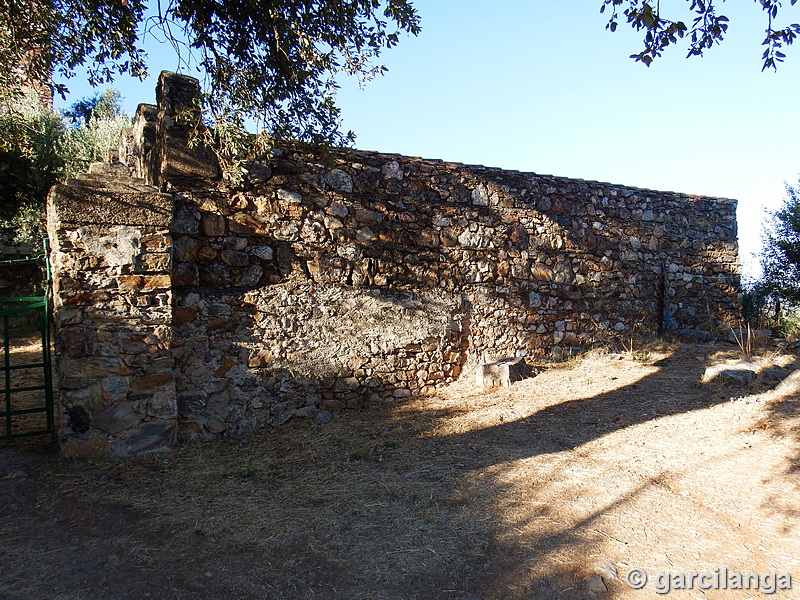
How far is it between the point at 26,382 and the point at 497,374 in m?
5.92

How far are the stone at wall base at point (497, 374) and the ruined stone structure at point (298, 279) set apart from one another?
256 millimetres

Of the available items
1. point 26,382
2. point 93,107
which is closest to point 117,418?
point 26,382

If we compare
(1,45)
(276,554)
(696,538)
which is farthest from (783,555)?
(1,45)

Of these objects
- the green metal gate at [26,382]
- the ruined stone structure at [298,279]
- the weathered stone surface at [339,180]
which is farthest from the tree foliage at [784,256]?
the green metal gate at [26,382]

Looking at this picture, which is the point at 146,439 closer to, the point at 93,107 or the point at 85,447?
the point at 85,447

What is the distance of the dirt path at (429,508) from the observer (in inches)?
98.5

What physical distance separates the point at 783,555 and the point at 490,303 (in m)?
3.98

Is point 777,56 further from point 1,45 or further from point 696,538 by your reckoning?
point 1,45

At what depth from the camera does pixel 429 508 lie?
324 cm

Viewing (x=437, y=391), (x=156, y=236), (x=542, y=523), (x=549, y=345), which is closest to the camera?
(x=542, y=523)

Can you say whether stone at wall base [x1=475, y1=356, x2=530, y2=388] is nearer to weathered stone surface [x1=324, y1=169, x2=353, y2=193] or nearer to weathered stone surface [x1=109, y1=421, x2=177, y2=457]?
weathered stone surface [x1=324, y1=169, x2=353, y2=193]

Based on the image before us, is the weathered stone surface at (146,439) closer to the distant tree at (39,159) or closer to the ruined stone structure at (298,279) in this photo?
the ruined stone structure at (298,279)

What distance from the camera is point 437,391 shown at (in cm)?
584

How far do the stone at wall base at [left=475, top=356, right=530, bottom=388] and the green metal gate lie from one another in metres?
4.40
